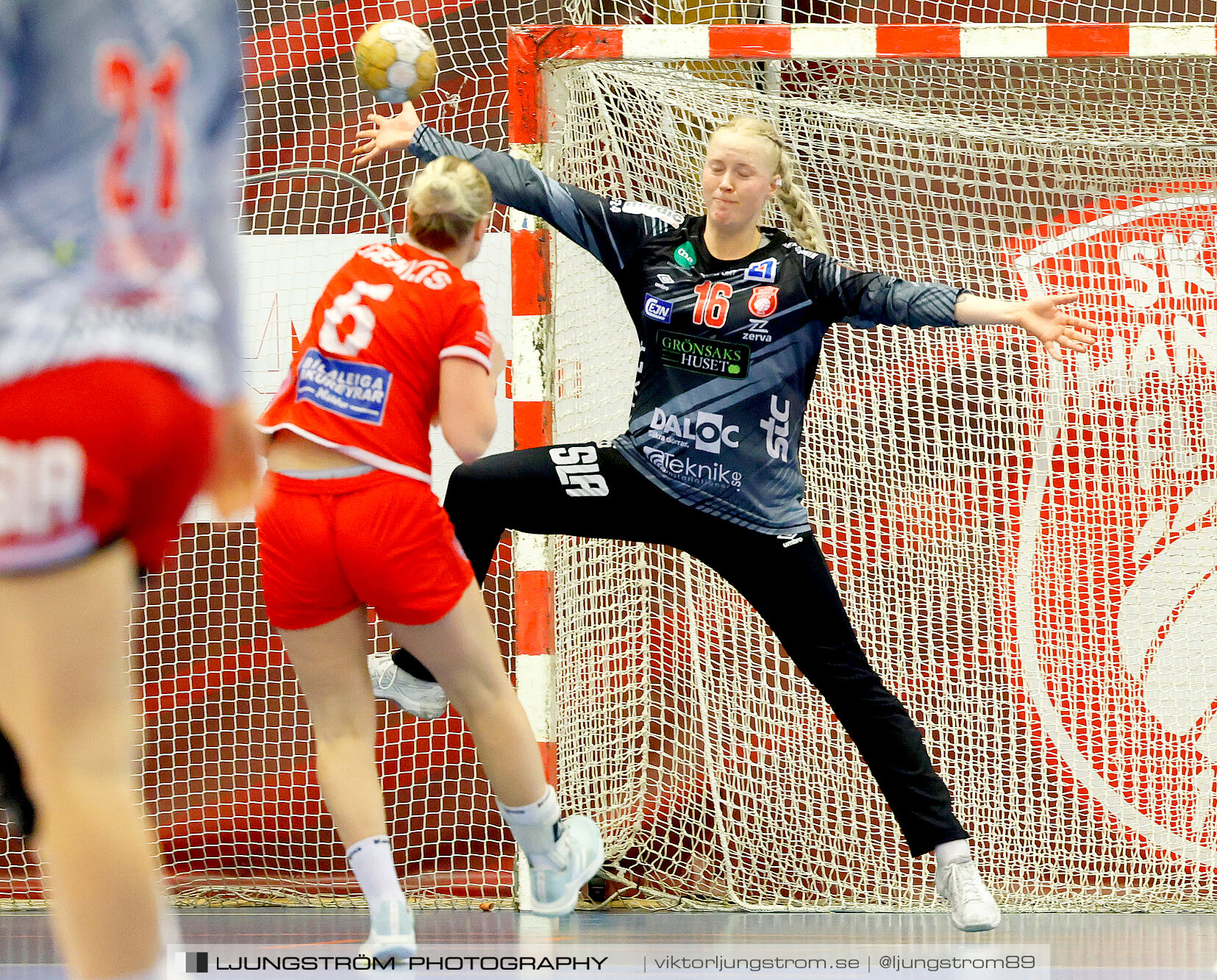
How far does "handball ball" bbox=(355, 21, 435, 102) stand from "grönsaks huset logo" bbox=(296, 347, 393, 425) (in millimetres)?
966

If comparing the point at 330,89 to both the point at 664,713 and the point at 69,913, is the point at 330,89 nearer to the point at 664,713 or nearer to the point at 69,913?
the point at 664,713

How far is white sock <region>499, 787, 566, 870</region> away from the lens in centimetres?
337

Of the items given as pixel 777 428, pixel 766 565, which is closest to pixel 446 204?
Answer: pixel 777 428

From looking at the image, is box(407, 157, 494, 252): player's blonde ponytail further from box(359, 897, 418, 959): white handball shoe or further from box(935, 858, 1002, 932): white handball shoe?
box(935, 858, 1002, 932): white handball shoe

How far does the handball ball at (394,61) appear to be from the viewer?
3.68m

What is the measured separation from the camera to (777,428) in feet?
12.4

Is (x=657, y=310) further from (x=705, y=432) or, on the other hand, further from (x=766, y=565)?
(x=766, y=565)

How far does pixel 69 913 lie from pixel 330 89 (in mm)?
4226

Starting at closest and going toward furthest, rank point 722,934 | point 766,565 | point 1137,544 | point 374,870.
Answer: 1. point 374,870
2. point 766,565
3. point 722,934
4. point 1137,544

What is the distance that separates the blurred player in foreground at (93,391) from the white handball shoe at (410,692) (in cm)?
199

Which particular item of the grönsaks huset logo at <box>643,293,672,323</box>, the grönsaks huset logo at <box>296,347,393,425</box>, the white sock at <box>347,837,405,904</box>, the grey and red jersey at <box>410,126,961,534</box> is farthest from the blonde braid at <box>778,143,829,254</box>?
the white sock at <box>347,837,405,904</box>

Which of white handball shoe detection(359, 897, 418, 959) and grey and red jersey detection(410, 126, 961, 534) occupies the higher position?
grey and red jersey detection(410, 126, 961, 534)

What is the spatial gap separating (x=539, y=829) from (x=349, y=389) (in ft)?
3.91

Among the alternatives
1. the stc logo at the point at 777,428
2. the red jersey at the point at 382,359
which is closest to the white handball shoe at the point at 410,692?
the red jersey at the point at 382,359
